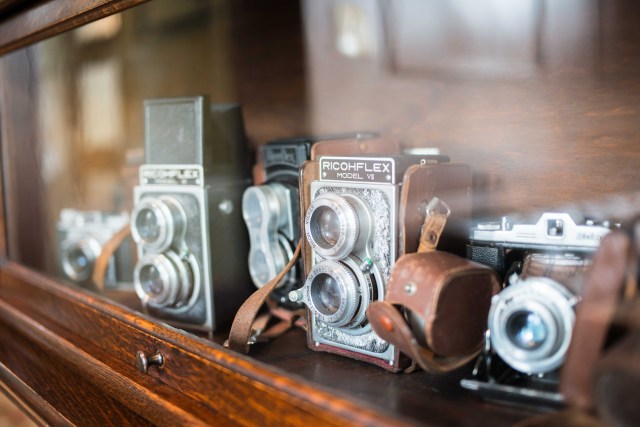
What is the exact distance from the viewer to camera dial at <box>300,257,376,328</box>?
2.64ft

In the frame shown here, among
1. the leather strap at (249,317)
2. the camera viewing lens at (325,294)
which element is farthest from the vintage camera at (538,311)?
the leather strap at (249,317)

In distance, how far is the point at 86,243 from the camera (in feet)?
4.59

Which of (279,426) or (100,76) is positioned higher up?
(100,76)

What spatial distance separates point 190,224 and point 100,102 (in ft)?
1.78

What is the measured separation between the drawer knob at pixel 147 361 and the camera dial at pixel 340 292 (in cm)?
21

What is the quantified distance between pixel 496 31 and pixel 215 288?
22.8 inches

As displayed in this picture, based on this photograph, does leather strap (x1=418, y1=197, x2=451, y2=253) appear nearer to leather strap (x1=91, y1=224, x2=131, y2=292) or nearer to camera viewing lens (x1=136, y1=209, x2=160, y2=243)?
camera viewing lens (x1=136, y1=209, x2=160, y2=243)

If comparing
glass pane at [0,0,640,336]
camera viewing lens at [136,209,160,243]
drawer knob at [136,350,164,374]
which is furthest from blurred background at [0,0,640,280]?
drawer knob at [136,350,164,374]

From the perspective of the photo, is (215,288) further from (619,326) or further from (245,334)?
(619,326)

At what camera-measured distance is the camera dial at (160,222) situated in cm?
102

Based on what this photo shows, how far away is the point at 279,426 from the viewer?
A: 2.17 ft

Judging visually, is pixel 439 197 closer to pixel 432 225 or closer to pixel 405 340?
pixel 432 225

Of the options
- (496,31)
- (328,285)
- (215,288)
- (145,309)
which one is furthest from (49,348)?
(496,31)

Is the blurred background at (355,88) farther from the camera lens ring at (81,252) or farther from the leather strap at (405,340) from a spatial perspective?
the leather strap at (405,340)
